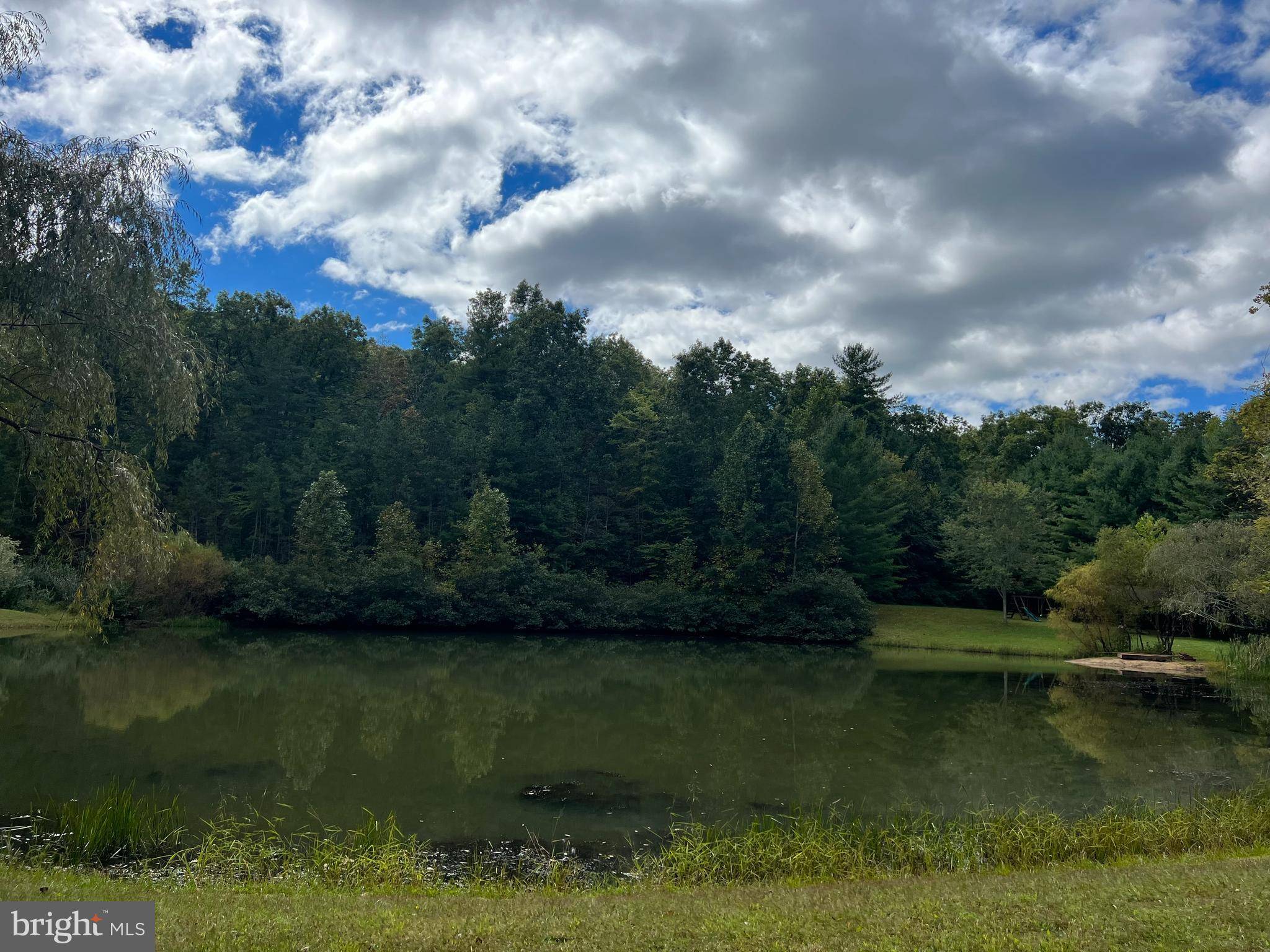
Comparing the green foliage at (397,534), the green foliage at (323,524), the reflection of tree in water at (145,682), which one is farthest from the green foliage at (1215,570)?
the green foliage at (323,524)

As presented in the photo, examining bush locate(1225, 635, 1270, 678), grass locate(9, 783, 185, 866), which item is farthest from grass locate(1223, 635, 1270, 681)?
grass locate(9, 783, 185, 866)

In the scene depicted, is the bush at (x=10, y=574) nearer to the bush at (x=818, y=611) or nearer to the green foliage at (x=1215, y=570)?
the bush at (x=818, y=611)

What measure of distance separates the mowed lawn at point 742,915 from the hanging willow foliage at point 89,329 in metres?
4.60

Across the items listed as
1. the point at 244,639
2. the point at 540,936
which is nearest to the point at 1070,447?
the point at 244,639

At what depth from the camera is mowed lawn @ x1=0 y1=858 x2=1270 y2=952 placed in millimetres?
5434

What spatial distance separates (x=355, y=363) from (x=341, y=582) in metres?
31.1

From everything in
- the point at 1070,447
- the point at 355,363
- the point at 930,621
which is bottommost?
the point at 930,621

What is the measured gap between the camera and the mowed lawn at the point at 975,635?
3766 cm

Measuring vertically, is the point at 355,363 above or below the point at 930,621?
above

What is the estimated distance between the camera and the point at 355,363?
66625 mm

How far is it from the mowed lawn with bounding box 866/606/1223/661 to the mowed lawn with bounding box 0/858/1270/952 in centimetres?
3342

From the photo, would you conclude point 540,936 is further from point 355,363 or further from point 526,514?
point 355,363

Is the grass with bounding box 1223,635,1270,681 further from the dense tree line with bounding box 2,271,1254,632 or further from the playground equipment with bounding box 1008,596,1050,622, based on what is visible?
the playground equipment with bounding box 1008,596,1050,622

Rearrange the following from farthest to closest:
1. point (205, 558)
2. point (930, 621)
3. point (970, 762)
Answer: point (930, 621), point (205, 558), point (970, 762)
